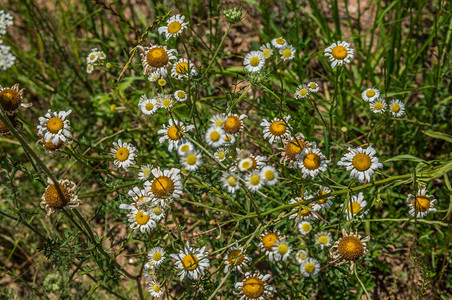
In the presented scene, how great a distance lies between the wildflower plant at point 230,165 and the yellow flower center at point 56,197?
1 cm

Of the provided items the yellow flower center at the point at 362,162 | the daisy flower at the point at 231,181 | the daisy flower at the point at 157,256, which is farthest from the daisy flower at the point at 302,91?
the daisy flower at the point at 157,256

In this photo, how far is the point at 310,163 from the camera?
2256mm

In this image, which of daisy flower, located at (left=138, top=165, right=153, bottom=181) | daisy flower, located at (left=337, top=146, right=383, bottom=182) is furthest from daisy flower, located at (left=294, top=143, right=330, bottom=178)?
daisy flower, located at (left=138, top=165, right=153, bottom=181)

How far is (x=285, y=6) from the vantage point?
4.09 meters

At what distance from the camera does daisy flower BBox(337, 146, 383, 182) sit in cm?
215

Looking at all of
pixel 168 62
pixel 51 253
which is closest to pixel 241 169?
pixel 168 62

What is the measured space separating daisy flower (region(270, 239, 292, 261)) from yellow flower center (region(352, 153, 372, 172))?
60cm

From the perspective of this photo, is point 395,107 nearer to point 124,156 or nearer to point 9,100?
point 124,156

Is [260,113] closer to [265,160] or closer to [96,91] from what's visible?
[265,160]

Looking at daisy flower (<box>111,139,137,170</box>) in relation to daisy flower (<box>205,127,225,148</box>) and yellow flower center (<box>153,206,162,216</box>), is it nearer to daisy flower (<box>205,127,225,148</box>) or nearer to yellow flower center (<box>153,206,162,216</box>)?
yellow flower center (<box>153,206,162,216</box>)

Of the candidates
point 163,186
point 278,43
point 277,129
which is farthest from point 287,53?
point 163,186

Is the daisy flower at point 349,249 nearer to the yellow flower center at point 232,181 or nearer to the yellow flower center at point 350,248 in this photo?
the yellow flower center at point 350,248

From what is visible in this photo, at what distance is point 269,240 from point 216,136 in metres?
0.71

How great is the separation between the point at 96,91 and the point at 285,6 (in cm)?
224
